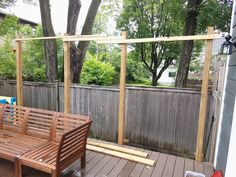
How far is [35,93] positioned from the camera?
4910mm

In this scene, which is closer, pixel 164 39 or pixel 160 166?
pixel 160 166

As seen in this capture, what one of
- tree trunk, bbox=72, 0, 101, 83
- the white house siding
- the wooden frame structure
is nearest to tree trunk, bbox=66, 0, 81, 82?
tree trunk, bbox=72, 0, 101, 83

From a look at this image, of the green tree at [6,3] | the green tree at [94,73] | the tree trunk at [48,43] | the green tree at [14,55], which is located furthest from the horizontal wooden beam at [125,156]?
the green tree at [6,3]

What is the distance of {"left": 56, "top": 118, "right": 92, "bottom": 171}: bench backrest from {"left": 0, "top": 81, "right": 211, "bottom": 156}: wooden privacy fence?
1.60 meters

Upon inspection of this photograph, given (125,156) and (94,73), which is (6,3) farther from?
(125,156)

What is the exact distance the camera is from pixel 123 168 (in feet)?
8.98

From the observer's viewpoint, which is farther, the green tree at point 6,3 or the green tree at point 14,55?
the green tree at point 6,3

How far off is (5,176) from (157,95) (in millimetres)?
2714

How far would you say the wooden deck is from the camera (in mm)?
2553

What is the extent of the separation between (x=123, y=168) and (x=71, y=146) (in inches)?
35.9

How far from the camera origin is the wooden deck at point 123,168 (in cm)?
255

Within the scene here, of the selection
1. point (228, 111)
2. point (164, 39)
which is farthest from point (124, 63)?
point (228, 111)

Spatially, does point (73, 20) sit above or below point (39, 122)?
above

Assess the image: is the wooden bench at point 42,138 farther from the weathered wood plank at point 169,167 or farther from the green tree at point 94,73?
the green tree at point 94,73
